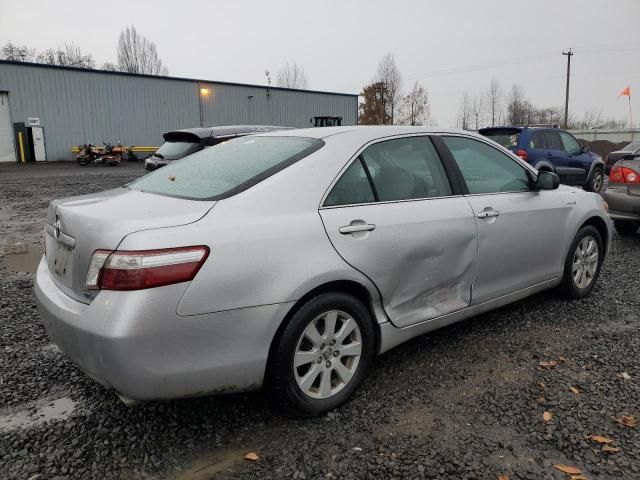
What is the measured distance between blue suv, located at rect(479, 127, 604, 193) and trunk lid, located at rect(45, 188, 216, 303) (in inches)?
353

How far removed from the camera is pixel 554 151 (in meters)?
11.3

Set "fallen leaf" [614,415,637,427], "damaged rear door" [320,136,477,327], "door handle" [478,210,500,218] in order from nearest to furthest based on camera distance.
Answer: "fallen leaf" [614,415,637,427], "damaged rear door" [320,136,477,327], "door handle" [478,210,500,218]

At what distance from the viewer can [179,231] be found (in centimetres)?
226

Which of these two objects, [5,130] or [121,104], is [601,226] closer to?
[5,130]

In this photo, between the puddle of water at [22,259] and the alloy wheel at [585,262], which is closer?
the alloy wheel at [585,262]

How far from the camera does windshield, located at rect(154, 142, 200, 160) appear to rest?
8.68 m

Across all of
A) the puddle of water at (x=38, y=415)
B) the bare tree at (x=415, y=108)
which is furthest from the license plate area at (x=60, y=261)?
the bare tree at (x=415, y=108)

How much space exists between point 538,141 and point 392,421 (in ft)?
32.3

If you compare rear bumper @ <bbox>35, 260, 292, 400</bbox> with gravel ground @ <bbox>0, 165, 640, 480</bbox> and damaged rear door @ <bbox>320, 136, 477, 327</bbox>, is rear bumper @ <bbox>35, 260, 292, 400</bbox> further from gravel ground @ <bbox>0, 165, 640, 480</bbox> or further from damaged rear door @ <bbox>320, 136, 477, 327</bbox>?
damaged rear door @ <bbox>320, 136, 477, 327</bbox>

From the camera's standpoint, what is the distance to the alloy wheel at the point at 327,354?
8.53 feet

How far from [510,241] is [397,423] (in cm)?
166

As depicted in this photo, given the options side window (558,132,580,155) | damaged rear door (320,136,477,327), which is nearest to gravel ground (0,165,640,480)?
damaged rear door (320,136,477,327)

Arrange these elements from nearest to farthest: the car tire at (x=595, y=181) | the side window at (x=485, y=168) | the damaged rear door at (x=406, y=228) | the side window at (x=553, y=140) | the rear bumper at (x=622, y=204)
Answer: the damaged rear door at (x=406, y=228) → the side window at (x=485, y=168) → the rear bumper at (x=622, y=204) → the side window at (x=553, y=140) → the car tire at (x=595, y=181)

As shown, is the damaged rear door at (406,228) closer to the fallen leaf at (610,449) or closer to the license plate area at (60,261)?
the fallen leaf at (610,449)
